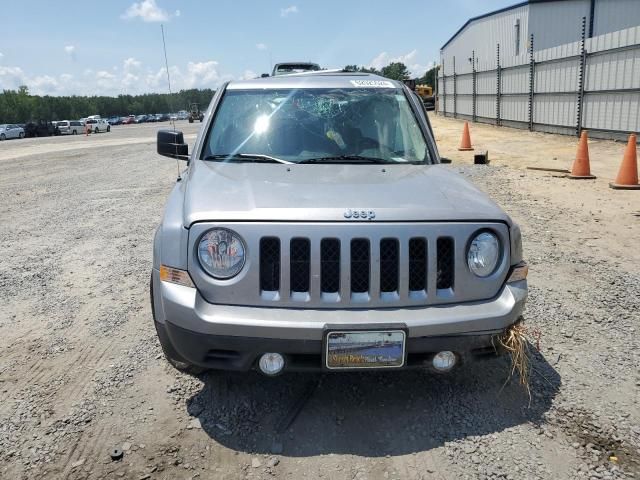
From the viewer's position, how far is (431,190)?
2.99 metres

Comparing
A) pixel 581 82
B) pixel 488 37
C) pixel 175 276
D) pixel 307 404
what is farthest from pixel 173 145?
pixel 488 37

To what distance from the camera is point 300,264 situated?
2.61 metres

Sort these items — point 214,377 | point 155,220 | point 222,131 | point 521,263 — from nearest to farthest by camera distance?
point 521,263 < point 214,377 < point 222,131 < point 155,220

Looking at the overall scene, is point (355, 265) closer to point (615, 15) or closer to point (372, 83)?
point (372, 83)

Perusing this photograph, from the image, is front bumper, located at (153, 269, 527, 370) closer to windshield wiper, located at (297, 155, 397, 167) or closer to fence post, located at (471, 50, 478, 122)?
windshield wiper, located at (297, 155, 397, 167)

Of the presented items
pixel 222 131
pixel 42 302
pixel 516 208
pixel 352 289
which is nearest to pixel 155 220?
pixel 42 302

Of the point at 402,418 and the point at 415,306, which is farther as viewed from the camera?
the point at 402,418

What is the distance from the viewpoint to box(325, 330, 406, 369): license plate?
2537mm

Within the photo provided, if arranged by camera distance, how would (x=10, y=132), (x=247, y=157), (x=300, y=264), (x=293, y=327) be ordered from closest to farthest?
(x=293, y=327), (x=300, y=264), (x=247, y=157), (x=10, y=132)

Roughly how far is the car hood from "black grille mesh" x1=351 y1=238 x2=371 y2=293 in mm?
128

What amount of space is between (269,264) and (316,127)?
1619 mm

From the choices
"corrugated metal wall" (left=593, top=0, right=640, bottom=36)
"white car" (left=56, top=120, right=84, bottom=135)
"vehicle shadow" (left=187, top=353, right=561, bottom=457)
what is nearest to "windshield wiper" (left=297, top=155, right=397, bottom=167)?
"vehicle shadow" (left=187, top=353, right=561, bottom=457)

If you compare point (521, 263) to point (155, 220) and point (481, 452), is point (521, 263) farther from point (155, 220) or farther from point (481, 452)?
point (155, 220)

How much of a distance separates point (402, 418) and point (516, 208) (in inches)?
233
